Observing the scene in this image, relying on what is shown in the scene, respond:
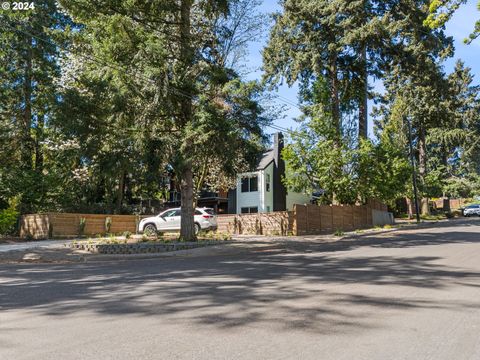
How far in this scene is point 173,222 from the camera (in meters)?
24.3

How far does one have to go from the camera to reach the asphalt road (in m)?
4.54

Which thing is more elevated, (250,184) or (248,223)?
(250,184)

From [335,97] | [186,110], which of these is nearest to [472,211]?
[335,97]

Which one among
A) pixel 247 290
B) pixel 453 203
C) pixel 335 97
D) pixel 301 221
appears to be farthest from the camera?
pixel 453 203

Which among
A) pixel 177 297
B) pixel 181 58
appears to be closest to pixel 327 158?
pixel 181 58

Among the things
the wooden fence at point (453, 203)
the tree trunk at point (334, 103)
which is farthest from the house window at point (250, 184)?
the wooden fence at point (453, 203)

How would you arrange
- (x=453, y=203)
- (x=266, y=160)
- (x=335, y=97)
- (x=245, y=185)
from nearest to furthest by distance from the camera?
(x=335, y=97) < (x=266, y=160) < (x=245, y=185) < (x=453, y=203)

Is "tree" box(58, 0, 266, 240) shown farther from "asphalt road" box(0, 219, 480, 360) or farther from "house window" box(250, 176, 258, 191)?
"house window" box(250, 176, 258, 191)

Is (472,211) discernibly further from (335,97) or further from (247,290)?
(247,290)

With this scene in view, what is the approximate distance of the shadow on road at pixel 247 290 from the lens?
596 cm

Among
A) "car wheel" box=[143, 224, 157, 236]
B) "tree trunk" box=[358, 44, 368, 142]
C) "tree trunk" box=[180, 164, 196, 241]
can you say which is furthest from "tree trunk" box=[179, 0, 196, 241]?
"tree trunk" box=[358, 44, 368, 142]

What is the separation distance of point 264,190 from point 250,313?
33290 mm

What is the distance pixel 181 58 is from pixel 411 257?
37.2 feet

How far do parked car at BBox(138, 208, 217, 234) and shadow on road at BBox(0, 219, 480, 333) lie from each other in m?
11.5
